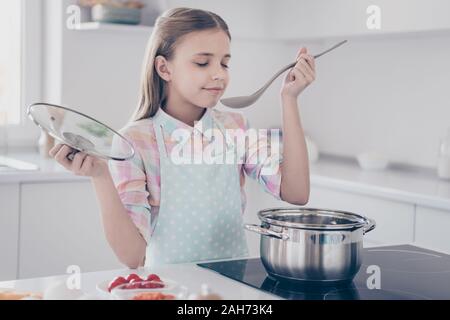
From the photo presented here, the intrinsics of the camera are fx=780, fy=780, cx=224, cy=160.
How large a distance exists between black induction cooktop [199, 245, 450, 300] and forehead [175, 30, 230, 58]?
458 mm

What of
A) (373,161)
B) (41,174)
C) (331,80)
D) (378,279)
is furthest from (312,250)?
(331,80)

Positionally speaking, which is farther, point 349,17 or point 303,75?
point 349,17

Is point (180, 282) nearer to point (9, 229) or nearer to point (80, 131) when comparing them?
point (80, 131)

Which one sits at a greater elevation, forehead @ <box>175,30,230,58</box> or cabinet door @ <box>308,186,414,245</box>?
forehead @ <box>175,30,230,58</box>

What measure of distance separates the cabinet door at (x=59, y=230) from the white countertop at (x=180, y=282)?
4.21 ft

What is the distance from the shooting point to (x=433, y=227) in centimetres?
242

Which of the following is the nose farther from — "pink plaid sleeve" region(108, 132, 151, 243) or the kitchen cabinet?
the kitchen cabinet

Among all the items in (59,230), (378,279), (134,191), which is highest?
(134,191)

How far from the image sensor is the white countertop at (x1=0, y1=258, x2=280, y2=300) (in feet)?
4.02

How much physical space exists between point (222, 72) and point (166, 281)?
539 mm

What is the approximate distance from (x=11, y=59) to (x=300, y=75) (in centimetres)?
188

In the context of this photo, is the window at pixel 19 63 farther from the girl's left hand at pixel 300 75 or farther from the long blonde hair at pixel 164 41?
the girl's left hand at pixel 300 75

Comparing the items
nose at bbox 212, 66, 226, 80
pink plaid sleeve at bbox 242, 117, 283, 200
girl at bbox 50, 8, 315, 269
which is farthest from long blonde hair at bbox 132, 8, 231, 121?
pink plaid sleeve at bbox 242, 117, 283, 200

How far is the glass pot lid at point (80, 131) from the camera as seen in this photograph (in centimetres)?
120
